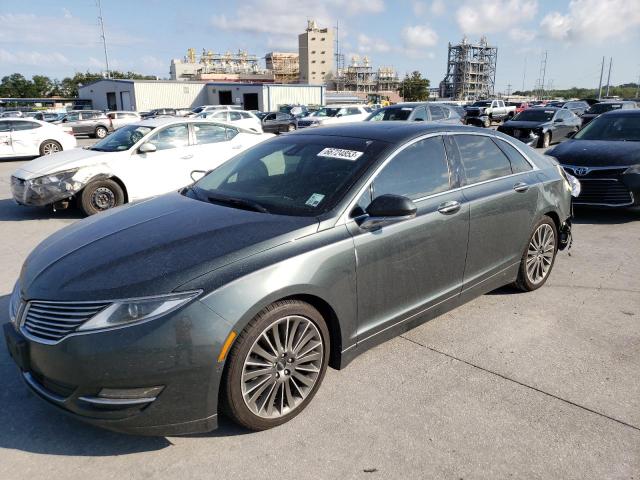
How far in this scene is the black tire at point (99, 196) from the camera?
7551mm

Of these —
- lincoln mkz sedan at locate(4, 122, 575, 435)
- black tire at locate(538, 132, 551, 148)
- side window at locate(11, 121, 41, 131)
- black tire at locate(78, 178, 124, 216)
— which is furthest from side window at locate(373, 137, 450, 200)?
side window at locate(11, 121, 41, 131)

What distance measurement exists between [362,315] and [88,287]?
1562mm

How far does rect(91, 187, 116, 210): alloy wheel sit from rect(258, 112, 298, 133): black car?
22.8 m

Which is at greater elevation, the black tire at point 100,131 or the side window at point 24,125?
the side window at point 24,125

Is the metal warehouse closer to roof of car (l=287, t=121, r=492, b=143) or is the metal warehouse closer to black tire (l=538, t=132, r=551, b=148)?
black tire (l=538, t=132, r=551, b=148)

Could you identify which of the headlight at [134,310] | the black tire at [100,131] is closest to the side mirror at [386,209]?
the headlight at [134,310]

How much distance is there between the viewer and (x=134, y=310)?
2.33m

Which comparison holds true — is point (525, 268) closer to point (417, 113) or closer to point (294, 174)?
point (294, 174)

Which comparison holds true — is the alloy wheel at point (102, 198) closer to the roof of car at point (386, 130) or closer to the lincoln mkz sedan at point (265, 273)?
the lincoln mkz sedan at point (265, 273)

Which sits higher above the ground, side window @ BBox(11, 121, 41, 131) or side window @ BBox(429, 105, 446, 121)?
side window @ BBox(429, 105, 446, 121)

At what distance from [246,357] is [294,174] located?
1473 mm

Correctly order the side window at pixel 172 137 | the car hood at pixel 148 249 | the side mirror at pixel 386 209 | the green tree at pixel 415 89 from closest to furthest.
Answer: the car hood at pixel 148 249 < the side mirror at pixel 386 209 < the side window at pixel 172 137 < the green tree at pixel 415 89

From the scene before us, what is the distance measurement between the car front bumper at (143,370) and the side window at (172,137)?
6.33 metres

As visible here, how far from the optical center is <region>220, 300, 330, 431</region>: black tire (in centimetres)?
248
